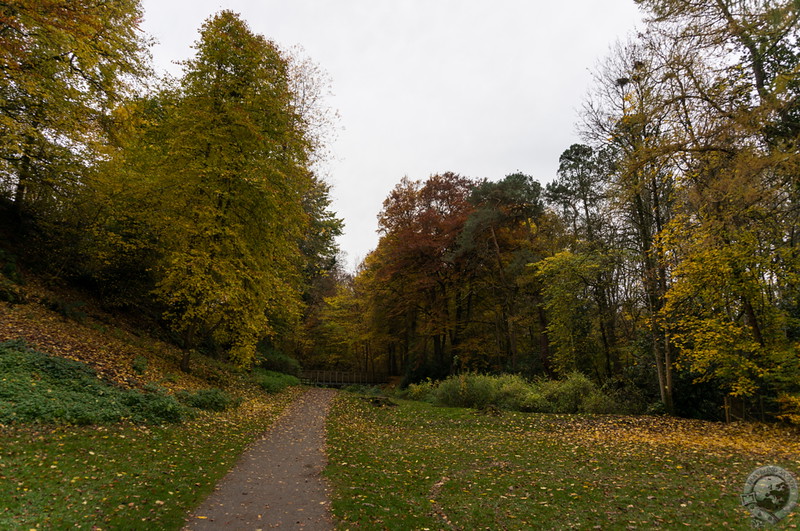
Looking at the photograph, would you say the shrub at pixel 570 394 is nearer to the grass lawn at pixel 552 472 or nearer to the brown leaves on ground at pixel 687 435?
the brown leaves on ground at pixel 687 435

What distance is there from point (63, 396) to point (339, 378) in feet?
98.2

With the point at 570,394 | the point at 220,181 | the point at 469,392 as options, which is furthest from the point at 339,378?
the point at 220,181

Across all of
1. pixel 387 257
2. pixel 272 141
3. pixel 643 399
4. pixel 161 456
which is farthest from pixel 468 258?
pixel 161 456

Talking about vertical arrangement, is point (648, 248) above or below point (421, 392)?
above

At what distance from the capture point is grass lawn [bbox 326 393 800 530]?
536 cm

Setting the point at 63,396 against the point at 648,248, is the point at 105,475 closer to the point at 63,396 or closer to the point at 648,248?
the point at 63,396

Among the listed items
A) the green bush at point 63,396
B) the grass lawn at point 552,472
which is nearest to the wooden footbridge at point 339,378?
the grass lawn at point 552,472

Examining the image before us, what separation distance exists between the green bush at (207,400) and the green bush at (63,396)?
1177 millimetres

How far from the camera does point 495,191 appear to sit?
76.9ft

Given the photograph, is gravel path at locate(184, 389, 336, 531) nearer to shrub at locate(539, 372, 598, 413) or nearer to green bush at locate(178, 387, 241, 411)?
green bush at locate(178, 387, 241, 411)

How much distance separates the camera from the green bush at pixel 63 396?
6801mm

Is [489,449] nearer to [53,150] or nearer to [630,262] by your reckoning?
[630,262]

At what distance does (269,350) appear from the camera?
2864 cm

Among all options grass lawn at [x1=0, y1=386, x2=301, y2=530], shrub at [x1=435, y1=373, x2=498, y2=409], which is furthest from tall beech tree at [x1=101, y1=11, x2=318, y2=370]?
shrub at [x1=435, y1=373, x2=498, y2=409]
